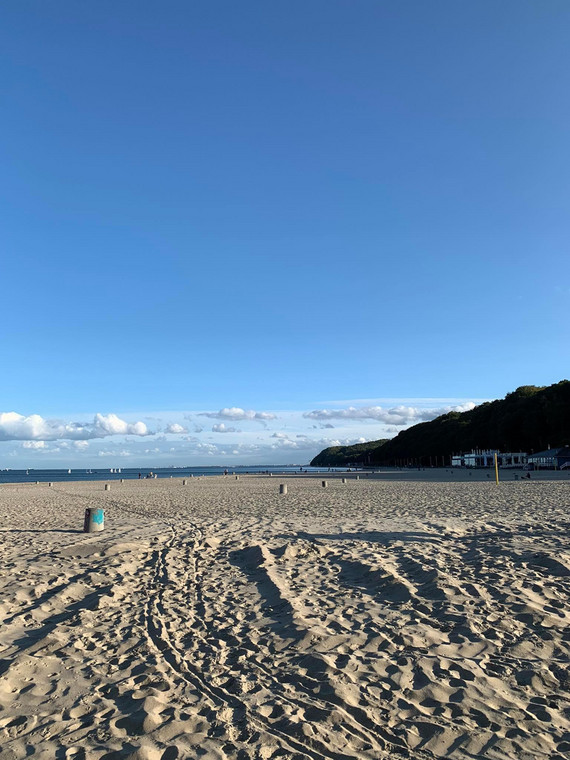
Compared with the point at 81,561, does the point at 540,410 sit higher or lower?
higher

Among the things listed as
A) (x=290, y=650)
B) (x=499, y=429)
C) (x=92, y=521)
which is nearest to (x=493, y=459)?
(x=499, y=429)

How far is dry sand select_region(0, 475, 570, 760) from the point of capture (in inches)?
147

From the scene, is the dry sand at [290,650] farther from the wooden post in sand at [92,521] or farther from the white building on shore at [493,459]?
the white building on shore at [493,459]

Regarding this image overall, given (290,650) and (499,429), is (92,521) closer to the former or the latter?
(290,650)

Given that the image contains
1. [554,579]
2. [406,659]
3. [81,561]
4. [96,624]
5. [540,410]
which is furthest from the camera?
[540,410]

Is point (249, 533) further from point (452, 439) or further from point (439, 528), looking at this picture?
point (452, 439)

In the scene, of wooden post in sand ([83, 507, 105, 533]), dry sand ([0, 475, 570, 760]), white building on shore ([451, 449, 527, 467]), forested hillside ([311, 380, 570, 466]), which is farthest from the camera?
forested hillside ([311, 380, 570, 466])

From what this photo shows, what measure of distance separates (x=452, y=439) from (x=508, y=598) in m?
128

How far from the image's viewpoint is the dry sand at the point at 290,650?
3.74m

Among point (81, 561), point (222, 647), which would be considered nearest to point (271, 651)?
point (222, 647)

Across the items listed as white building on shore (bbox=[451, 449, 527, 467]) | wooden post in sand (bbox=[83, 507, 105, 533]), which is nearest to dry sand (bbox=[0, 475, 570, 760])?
wooden post in sand (bbox=[83, 507, 105, 533])

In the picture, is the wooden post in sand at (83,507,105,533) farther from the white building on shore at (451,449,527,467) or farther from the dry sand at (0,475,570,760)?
the white building on shore at (451,449,527,467)

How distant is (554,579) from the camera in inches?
296

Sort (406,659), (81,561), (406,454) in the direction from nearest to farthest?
(406,659), (81,561), (406,454)
